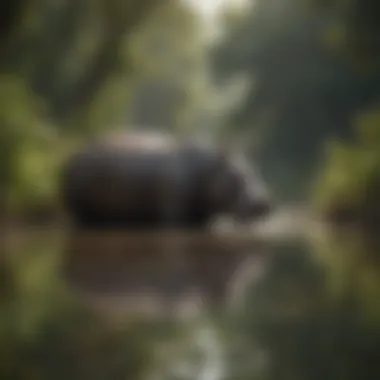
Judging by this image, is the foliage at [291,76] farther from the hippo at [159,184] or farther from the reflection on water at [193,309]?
the reflection on water at [193,309]

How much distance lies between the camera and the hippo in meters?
1.17

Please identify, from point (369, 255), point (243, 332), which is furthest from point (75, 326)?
point (369, 255)

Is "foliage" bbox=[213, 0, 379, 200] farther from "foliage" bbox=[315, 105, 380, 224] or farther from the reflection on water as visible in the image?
the reflection on water

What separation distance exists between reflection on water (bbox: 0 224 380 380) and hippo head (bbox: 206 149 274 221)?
0.06 meters

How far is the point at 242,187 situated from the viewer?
3.85 feet

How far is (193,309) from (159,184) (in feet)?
0.93

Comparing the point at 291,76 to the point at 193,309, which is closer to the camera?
the point at 193,309

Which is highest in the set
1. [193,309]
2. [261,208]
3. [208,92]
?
[208,92]

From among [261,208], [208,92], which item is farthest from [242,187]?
[208,92]

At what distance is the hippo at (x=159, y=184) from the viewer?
1174mm

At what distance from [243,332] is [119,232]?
1.09 feet

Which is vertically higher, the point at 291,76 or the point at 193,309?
the point at 291,76

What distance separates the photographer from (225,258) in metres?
1.09

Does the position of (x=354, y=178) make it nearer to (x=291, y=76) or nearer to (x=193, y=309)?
(x=291, y=76)
